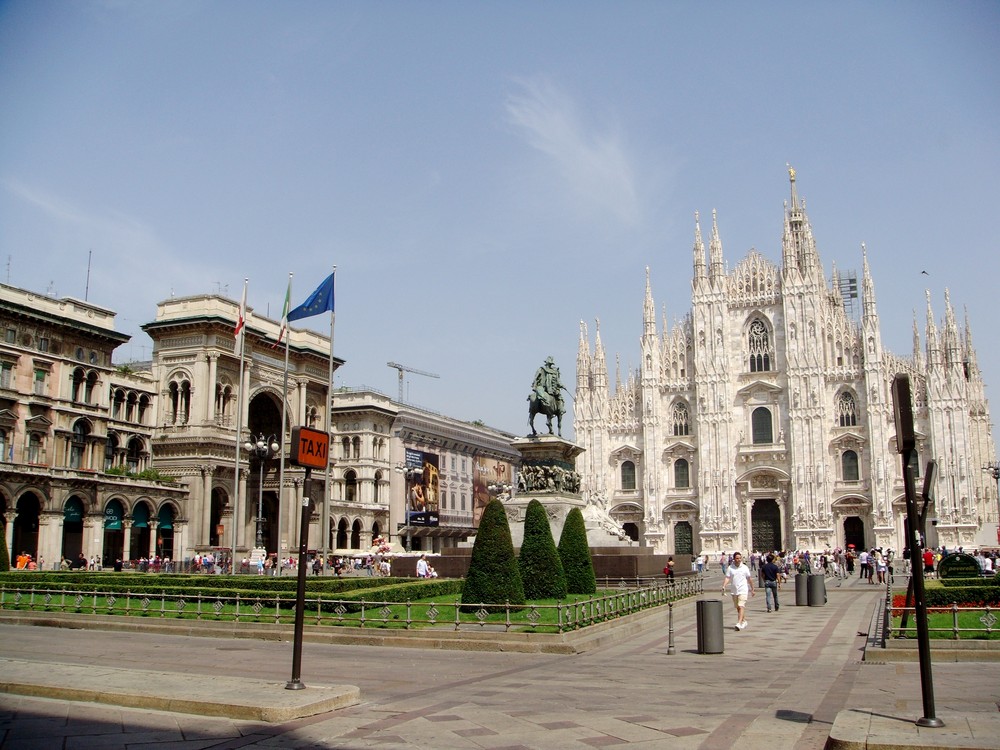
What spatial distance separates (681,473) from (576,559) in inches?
1830

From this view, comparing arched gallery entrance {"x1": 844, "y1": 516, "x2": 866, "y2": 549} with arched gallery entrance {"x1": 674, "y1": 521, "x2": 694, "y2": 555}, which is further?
arched gallery entrance {"x1": 674, "y1": 521, "x2": 694, "y2": 555}

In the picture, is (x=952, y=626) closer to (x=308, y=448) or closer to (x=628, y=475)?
(x=308, y=448)

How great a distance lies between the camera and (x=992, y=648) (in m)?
14.8

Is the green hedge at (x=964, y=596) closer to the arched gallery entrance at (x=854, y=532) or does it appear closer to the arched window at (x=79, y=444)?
the arched gallery entrance at (x=854, y=532)

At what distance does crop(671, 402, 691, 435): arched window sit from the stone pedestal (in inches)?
1556

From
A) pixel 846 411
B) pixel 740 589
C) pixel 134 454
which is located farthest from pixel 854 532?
pixel 134 454

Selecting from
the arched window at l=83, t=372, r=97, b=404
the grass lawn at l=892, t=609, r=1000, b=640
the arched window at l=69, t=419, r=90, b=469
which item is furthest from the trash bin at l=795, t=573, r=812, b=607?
the arched window at l=83, t=372, r=97, b=404

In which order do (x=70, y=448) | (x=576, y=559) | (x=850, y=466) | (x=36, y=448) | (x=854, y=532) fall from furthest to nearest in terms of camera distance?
(x=850, y=466) → (x=854, y=532) → (x=70, y=448) → (x=36, y=448) → (x=576, y=559)

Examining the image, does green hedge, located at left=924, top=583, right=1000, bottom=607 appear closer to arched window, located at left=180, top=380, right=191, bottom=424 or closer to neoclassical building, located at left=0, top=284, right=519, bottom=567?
neoclassical building, located at left=0, top=284, right=519, bottom=567

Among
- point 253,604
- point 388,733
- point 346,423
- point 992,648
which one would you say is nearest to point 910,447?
point 388,733

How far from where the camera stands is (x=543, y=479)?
31969mm

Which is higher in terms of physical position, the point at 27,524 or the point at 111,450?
the point at 111,450

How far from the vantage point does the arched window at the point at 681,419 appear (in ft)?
232

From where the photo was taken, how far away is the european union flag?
38.9 m
